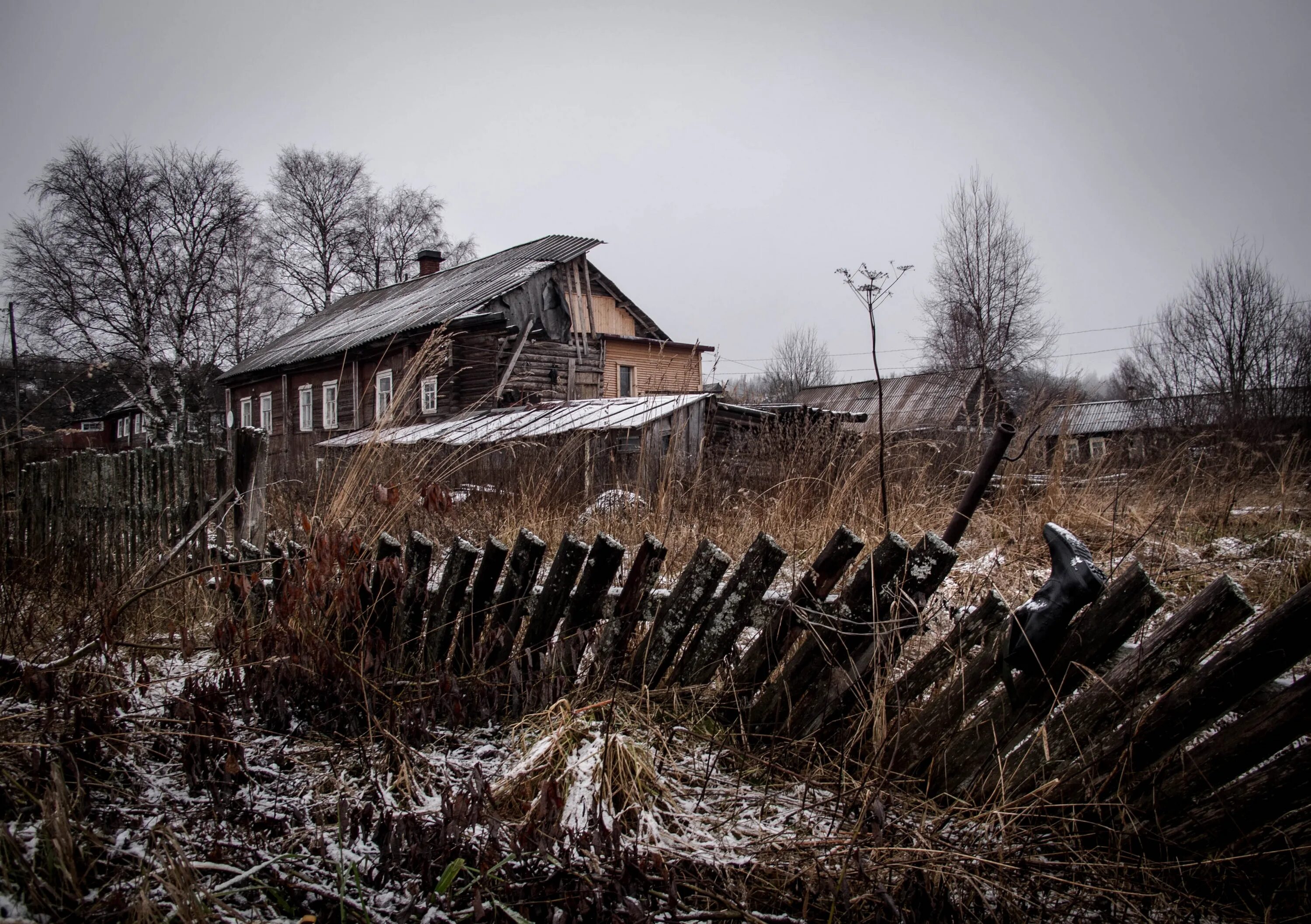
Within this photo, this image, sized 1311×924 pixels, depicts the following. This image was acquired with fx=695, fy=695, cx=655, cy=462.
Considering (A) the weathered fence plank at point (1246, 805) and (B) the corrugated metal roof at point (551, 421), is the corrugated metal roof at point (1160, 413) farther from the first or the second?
(A) the weathered fence plank at point (1246, 805)

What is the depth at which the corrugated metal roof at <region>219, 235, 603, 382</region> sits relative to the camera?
17047mm

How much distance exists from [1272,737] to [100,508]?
623 cm

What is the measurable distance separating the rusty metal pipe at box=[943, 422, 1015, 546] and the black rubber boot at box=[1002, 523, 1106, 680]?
696 mm

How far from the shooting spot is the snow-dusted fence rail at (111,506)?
4434 mm

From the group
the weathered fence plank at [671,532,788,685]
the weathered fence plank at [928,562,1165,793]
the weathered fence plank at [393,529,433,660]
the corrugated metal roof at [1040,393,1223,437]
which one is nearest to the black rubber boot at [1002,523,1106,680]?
the weathered fence plank at [928,562,1165,793]

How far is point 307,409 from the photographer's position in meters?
21.0

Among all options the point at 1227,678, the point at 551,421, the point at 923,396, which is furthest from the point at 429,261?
the point at 1227,678

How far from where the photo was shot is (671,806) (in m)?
1.73

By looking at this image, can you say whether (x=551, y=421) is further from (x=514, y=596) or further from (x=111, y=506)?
(x=514, y=596)

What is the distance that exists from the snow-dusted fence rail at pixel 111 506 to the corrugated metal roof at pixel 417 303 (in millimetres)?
10205

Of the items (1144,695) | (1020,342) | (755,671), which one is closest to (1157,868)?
(1144,695)

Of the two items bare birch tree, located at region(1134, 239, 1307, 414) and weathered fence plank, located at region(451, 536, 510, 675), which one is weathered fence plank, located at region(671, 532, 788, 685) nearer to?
weathered fence plank, located at region(451, 536, 510, 675)

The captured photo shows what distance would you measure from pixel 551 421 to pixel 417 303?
12.9 metres

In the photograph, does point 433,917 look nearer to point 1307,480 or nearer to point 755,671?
point 755,671
